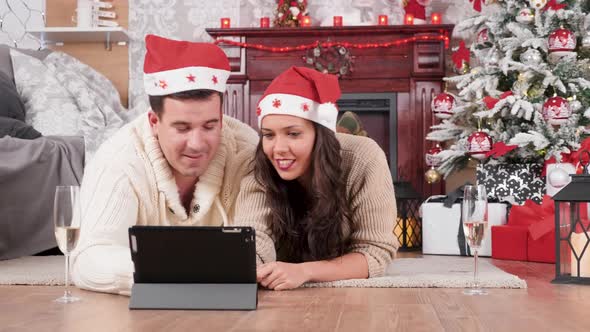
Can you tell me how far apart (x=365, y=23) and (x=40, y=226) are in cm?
265

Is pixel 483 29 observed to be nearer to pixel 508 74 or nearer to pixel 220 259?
pixel 508 74

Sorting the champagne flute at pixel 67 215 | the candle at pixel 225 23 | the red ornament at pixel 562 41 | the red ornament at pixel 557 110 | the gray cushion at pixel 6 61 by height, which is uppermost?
the candle at pixel 225 23

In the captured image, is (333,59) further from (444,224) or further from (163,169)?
(163,169)

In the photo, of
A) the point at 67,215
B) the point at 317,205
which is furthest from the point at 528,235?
the point at 67,215

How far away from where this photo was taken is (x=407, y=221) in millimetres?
4086

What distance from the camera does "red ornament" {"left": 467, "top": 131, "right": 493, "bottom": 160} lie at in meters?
4.20

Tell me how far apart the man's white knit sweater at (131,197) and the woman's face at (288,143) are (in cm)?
21

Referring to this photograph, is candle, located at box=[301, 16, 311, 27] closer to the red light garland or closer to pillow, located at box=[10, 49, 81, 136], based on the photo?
the red light garland

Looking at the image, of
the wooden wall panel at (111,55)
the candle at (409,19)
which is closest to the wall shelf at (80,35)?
the wooden wall panel at (111,55)

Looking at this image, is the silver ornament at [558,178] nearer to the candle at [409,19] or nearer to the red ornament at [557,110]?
the red ornament at [557,110]

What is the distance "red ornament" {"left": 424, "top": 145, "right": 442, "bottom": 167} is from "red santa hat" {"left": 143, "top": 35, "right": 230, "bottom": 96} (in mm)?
2556

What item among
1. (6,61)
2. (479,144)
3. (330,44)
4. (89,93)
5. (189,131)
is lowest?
(479,144)

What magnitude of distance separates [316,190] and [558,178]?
5.62 ft

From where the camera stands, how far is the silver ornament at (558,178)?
11.7ft
